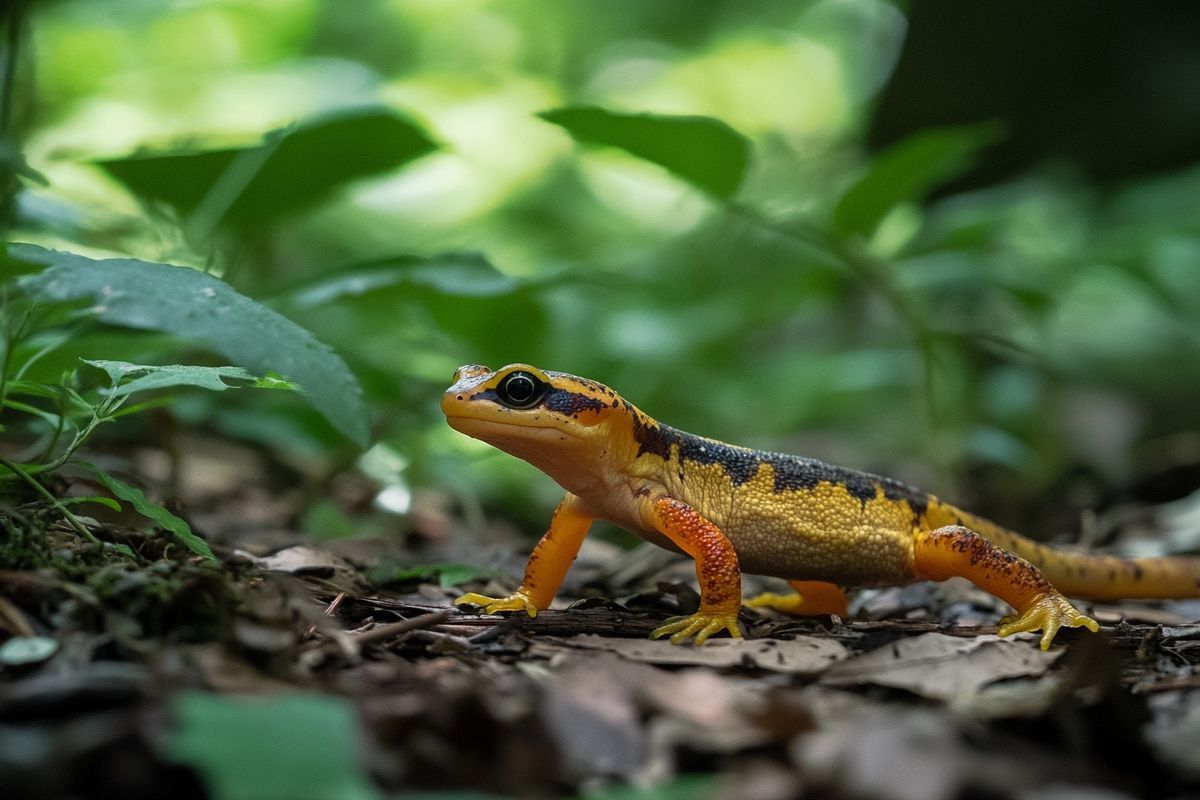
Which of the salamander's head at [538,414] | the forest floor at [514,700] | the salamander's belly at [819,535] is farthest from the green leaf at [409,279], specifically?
the salamander's belly at [819,535]

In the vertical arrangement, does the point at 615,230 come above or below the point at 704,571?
above

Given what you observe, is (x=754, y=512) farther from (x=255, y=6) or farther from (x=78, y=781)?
(x=255, y=6)

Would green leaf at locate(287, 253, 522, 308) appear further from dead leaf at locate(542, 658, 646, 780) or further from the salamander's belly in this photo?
dead leaf at locate(542, 658, 646, 780)

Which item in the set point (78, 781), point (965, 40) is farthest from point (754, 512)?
point (965, 40)

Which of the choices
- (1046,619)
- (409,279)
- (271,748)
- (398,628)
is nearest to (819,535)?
(1046,619)

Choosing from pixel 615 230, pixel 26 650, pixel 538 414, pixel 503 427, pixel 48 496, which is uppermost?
pixel 615 230

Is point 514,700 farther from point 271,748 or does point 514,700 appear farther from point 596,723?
point 271,748

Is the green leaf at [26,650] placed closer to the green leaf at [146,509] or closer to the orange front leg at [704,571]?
the green leaf at [146,509]
